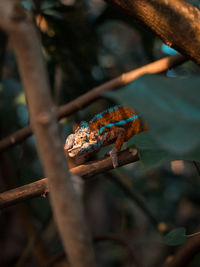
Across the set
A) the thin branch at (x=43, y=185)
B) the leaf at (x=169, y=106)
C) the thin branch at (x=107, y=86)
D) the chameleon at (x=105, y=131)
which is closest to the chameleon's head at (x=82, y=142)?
the chameleon at (x=105, y=131)

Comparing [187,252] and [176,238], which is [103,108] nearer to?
[187,252]

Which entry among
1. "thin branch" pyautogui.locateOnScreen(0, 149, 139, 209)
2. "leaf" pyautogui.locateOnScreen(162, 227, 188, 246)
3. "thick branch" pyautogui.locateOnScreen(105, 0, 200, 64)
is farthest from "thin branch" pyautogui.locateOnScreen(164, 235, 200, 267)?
"thick branch" pyautogui.locateOnScreen(105, 0, 200, 64)

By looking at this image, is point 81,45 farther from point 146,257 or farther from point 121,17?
point 146,257

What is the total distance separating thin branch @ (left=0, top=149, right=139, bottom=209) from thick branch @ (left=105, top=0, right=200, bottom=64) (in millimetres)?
382

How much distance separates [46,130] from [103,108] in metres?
2.43

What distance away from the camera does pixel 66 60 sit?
2.04 m

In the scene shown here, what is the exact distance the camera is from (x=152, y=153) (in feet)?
2.95

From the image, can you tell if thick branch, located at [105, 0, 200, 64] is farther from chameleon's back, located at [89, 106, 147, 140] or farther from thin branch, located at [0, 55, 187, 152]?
chameleon's back, located at [89, 106, 147, 140]

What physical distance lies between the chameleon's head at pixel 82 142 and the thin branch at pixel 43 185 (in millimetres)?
507

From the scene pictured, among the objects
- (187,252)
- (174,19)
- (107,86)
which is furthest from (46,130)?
(107,86)

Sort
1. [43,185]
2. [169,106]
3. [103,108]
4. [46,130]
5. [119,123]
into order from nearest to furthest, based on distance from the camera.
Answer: [46,130] < [169,106] < [43,185] < [119,123] < [103,108]

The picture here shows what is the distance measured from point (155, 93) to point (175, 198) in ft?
8.38

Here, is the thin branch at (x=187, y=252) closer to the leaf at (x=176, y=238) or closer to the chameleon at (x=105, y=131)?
the leaf at (x=176, y=238)

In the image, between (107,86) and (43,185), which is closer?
(43,185)
